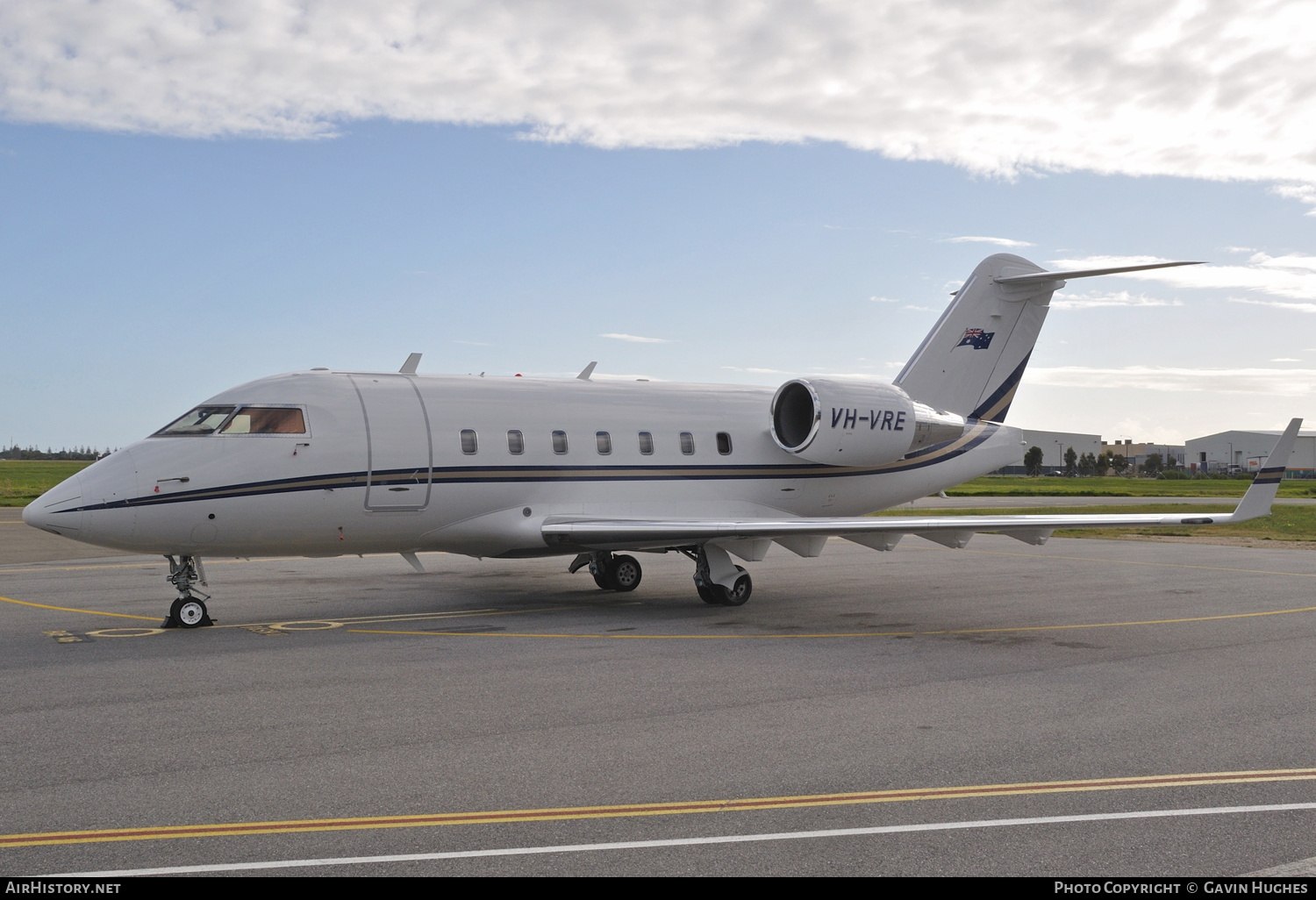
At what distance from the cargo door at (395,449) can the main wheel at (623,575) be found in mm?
4687

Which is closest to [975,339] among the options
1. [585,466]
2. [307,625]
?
[585,466]

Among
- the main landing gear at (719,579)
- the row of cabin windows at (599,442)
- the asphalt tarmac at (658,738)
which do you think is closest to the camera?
the asphalt tarmac at (658,738)

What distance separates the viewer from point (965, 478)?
20141 millimetres

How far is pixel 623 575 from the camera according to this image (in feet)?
61.0

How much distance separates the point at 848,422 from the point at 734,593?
3704 millimetres

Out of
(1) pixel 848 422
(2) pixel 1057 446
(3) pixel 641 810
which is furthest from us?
(2) pixel 1057 446

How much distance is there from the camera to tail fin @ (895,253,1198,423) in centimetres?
2041

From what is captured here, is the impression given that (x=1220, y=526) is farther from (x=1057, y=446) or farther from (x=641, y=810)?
(x=1057, y=446)

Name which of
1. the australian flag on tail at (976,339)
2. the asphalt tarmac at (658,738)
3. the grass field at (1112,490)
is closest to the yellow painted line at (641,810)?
the asphalt tarmac at (658,738)

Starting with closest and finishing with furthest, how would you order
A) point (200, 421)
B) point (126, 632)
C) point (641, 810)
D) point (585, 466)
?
point (641, 810), point (126, 632), point (200, 421), point (585, 466)

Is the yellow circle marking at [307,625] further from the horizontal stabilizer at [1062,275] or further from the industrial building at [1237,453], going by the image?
the industrial building at [1237,453]

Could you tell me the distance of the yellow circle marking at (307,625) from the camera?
13.7 meters

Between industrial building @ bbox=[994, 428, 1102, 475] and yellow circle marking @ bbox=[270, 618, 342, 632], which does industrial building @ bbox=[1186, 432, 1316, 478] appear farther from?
yellow circle marking @ bbox=[270, 618, 342, 632]
